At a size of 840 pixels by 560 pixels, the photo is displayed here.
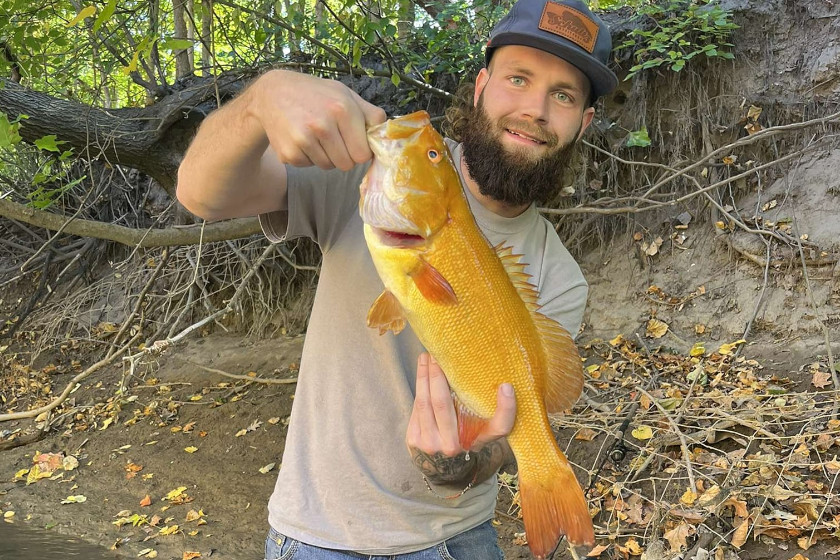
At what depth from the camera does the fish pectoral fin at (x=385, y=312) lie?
1766 millimetres

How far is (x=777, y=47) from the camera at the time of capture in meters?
6.46

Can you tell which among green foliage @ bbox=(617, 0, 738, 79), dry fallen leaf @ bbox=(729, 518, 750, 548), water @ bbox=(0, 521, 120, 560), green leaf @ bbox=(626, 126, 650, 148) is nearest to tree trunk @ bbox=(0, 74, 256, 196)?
water @ bbox=(0, 521, 120, 560)

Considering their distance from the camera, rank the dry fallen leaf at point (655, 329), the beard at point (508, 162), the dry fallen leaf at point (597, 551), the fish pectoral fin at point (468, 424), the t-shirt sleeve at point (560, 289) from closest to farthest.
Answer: the fish pectoral fin at point (468, 424) → the beard at point (508, 162) → the t-shirt sleeve at point (560, 289) → the dry fallen leaf at point (597, 551) → the dry fallen leaf at point (655, 329)

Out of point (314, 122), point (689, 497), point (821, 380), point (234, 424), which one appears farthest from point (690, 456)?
point (234, 424)

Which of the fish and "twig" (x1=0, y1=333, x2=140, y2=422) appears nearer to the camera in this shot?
the fish

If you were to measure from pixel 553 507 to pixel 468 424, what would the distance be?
33 centimetres

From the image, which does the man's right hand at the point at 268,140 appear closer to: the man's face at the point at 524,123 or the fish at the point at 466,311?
the fish at the point at 466,311

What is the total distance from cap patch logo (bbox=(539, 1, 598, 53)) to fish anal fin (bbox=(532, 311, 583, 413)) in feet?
3.71

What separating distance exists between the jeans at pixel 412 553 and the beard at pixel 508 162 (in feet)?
3.92

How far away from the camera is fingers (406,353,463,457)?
183 cm

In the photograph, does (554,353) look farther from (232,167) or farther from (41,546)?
(41,546)

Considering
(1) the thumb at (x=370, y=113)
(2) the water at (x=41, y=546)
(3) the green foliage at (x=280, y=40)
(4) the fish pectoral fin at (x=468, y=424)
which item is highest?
(3) the green foliage at (x=280, y=40)

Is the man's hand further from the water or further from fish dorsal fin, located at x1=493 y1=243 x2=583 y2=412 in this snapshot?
the water

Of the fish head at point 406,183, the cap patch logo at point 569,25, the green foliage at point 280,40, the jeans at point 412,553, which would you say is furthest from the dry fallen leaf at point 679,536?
the green foliage at point 280,40
